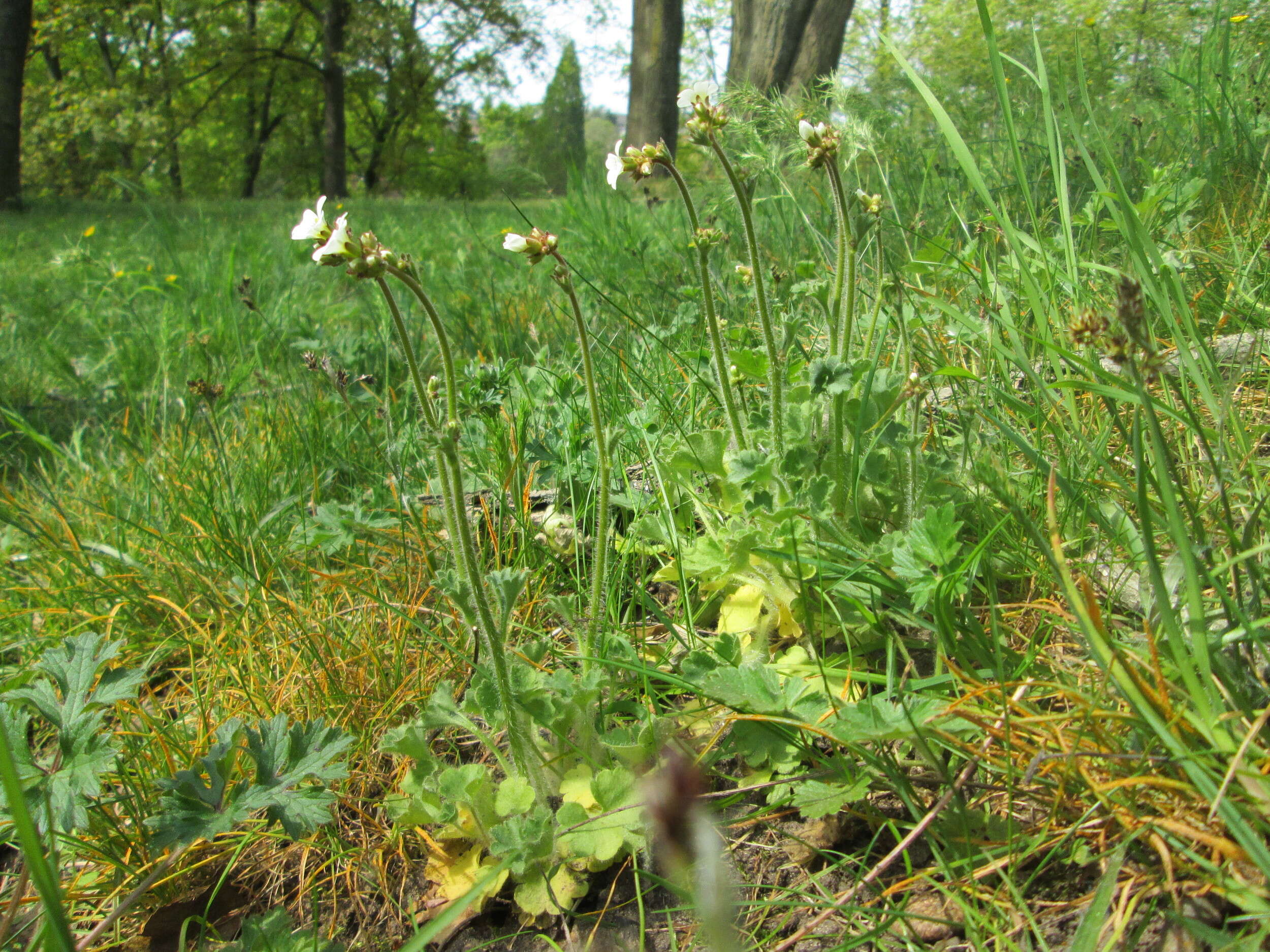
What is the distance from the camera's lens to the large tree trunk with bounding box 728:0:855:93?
6.16 meters

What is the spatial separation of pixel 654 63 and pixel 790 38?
8.23 ft

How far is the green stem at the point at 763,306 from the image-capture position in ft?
4.17

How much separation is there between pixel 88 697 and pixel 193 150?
37477 millimetres

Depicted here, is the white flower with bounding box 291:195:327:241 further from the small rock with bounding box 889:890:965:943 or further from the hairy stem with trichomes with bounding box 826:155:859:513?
the small rock with bounding box 889:890:965:943

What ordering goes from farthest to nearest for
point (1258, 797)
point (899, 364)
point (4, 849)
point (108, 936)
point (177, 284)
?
point (177, 284) < point (899, 364) < point (4, 849) < point (108, 936) < point (1258, 797)

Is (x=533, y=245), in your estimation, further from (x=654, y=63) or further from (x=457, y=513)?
(x=654, y=63)

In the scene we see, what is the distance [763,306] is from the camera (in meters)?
1.33

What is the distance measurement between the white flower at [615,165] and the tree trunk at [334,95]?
20.0 metres

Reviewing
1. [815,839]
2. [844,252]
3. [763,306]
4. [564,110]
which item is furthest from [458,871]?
[564,110]

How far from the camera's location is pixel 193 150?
103ft

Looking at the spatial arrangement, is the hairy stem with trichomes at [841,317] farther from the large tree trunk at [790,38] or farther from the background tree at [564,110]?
the background tree at [564,110]

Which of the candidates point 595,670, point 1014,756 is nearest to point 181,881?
point 595,670

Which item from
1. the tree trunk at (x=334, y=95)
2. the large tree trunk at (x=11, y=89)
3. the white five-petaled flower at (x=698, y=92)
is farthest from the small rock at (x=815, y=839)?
the tree trunk at (x=334, y=95)

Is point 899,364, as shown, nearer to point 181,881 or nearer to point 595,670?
point 595,670
